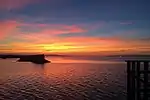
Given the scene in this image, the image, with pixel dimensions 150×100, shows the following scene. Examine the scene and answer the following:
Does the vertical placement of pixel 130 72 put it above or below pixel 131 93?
above

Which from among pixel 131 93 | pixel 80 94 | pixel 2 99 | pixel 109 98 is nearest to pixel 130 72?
pixel 131 93

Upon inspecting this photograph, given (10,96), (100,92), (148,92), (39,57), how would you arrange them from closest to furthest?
(148,92), (10,96), (100,92), (39,57)

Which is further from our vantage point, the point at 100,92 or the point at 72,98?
the point at 100,92

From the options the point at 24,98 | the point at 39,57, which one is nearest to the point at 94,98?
the point at 24,98

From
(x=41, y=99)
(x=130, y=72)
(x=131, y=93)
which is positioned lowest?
(x=41, y=99)

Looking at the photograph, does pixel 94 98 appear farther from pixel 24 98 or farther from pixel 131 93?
pixel 131 93

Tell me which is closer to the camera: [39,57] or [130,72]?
[130,72]

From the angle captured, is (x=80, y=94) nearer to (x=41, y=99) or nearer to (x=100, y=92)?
(x=100, y=92)

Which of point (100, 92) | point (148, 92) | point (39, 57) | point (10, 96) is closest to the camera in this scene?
point (148, 92)

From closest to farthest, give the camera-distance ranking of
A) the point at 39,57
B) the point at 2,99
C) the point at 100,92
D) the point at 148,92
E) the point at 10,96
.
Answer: the point at 148,92
the point at 2,99
the point at 10,96
the point at 100,92
the point at 39,57
